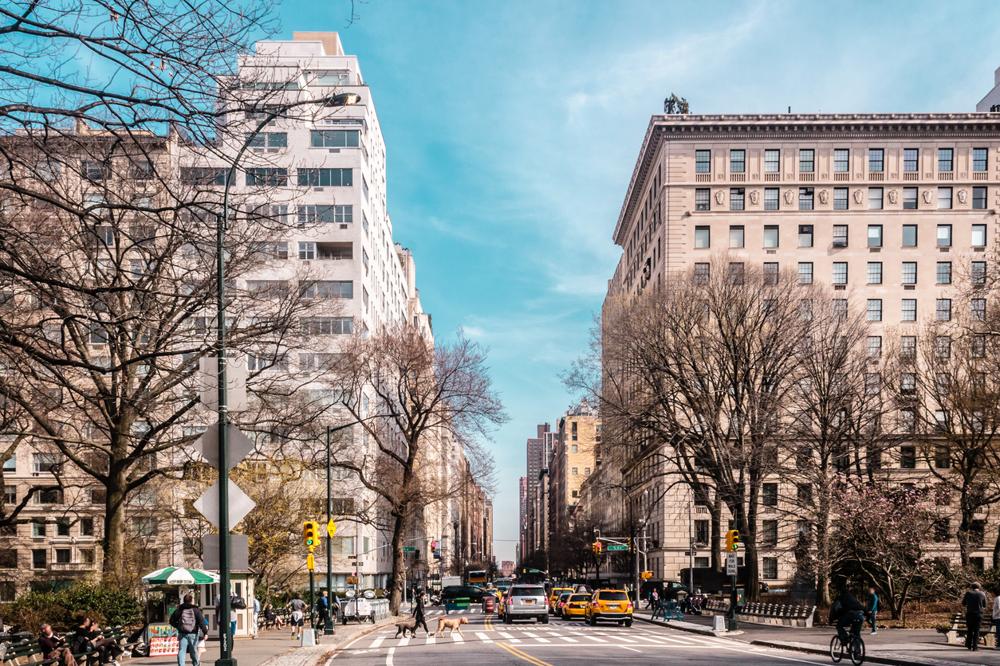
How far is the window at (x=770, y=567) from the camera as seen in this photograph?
74.0 meters

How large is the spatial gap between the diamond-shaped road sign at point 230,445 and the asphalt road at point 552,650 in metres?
8.83

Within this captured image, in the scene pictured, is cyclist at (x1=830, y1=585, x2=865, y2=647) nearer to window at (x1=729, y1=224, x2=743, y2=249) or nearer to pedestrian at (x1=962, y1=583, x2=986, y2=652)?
pedestrian at (x1=962, y1=583, x2=986, y2=652)

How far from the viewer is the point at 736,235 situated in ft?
260

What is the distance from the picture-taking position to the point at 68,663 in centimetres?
1953

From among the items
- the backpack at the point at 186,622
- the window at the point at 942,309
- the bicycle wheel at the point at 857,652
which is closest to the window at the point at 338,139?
the window at the point at 942,309

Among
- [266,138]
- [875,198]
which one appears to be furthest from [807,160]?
[266,138]

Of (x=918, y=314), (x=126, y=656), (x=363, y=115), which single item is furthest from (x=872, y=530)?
(x=363, y=115)

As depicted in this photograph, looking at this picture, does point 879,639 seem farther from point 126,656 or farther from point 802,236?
point 802,236

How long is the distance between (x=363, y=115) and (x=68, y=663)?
65.7m

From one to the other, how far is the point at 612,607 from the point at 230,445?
31.9 metres

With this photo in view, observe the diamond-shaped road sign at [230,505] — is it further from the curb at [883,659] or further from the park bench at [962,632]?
the park bench at [962,632]

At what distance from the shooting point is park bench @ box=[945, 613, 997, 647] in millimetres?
28234

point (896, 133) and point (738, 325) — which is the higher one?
point (896, 133)

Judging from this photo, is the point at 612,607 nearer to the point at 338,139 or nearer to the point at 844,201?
the point at 844,201
